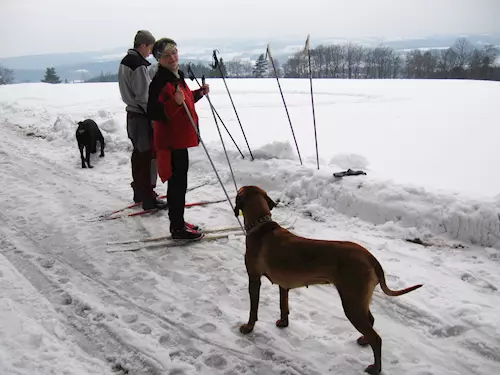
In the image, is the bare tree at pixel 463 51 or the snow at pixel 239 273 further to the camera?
the bare tree at pixel 463 51

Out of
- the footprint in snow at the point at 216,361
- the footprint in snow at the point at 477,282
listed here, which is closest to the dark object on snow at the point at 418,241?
the footprint in snow at the point at 477,282

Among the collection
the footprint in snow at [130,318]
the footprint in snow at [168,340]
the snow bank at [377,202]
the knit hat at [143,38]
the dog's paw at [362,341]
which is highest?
the knit hat at [143,38]

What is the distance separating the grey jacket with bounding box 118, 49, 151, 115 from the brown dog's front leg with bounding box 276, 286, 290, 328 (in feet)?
10.1

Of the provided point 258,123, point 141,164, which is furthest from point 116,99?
point 141,164

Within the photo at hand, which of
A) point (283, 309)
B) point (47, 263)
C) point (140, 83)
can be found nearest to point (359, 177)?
point (283, 309)

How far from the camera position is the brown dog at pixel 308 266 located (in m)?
2.25

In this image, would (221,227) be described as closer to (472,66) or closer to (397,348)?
(397,348)

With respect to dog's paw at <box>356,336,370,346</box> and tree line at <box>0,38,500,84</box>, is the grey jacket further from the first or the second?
tree line at <box>0,38,500,84</box>

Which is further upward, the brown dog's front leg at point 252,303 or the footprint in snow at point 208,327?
the brown dog's front leg at point 252,303

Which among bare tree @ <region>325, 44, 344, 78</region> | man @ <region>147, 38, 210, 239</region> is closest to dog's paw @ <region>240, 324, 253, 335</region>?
man @ <region>147, 38, 210, 239</region>

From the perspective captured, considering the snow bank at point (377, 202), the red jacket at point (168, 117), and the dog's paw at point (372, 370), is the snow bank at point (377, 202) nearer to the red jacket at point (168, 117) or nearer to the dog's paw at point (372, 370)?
the red jacket at point (168, 117)

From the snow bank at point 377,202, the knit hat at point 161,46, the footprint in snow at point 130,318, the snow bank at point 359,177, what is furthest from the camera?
the snow bank at point 359,177

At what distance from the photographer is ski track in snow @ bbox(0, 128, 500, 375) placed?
2635 millimetres

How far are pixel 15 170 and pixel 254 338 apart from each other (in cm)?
642
